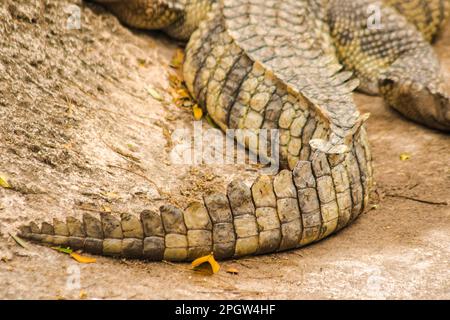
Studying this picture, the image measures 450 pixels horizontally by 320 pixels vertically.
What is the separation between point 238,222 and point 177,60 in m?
2.23

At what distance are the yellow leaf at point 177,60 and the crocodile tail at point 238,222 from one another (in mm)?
1873

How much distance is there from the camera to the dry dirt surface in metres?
2.65

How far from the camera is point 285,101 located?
151 inches

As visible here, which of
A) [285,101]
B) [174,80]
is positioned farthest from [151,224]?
[174,80]

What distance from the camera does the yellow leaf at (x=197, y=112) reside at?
4352mm

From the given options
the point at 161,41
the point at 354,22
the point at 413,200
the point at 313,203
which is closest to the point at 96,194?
the point at 313,203

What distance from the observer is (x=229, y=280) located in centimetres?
277

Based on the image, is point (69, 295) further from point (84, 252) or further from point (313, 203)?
point (313, 203)

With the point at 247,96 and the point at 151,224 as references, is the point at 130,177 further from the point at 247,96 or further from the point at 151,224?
the point at 247,96

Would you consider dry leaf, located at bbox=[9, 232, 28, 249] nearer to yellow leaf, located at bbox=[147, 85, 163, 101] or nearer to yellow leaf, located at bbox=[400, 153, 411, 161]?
yellow leaf, located at bbox=[147, 85, 163, 101]

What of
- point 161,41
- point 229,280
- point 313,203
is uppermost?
point 161,41

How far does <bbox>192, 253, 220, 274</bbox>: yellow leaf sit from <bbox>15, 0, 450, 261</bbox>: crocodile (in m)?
0.04

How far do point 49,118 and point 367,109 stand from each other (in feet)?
7.43

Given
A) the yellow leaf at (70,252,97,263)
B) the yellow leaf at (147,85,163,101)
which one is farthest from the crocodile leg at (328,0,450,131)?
the yellow leaf at (70,252,97,263)
